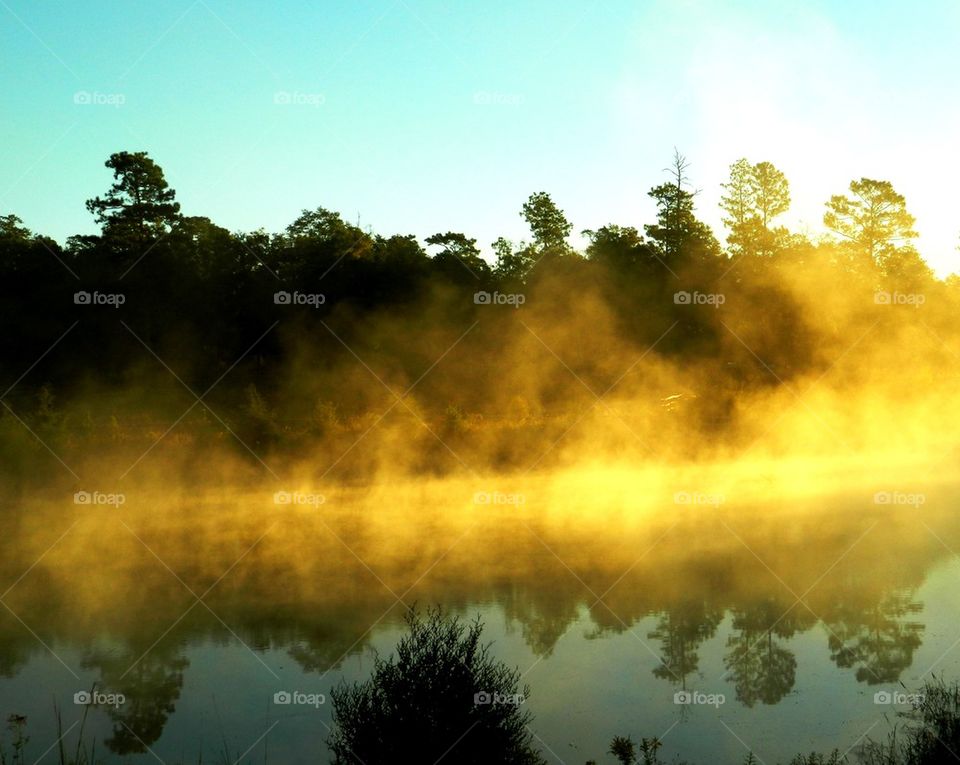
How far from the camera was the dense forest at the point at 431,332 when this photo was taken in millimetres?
33688

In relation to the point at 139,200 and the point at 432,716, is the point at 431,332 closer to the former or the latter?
the point at 139,200

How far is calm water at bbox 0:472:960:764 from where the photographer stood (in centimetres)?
1281

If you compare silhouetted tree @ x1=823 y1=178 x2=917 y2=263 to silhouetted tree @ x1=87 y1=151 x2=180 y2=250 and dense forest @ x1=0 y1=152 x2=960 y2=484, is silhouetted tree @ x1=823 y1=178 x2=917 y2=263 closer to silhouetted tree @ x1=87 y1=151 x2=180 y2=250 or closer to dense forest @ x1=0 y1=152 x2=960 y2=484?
dense forest @ x1=0 y1=152 x2=960 y2=484

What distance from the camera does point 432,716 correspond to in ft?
30.1

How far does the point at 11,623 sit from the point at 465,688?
13.7 metres

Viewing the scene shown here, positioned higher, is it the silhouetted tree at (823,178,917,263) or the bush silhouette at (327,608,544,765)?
the silhouetted tree at (823,178,917,263)

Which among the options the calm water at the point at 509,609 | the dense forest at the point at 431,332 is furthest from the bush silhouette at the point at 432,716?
the dense forest at the point at 431,332

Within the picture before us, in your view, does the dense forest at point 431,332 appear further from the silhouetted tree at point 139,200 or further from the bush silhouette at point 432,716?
the bush silhouette at point 432,716

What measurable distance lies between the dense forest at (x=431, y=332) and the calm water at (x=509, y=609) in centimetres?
417

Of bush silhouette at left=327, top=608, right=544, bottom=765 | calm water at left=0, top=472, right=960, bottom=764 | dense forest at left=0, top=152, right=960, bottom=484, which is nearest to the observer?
bush silhouette at left=327, top=608, right=544, bottom=765

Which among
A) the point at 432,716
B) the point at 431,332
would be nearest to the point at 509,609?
the point at 432,716

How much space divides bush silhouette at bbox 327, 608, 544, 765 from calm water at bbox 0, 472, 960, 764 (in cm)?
236

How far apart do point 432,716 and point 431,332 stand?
30392 millimetres

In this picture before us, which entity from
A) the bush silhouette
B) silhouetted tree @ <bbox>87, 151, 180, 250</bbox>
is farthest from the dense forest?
the bush silhouette
